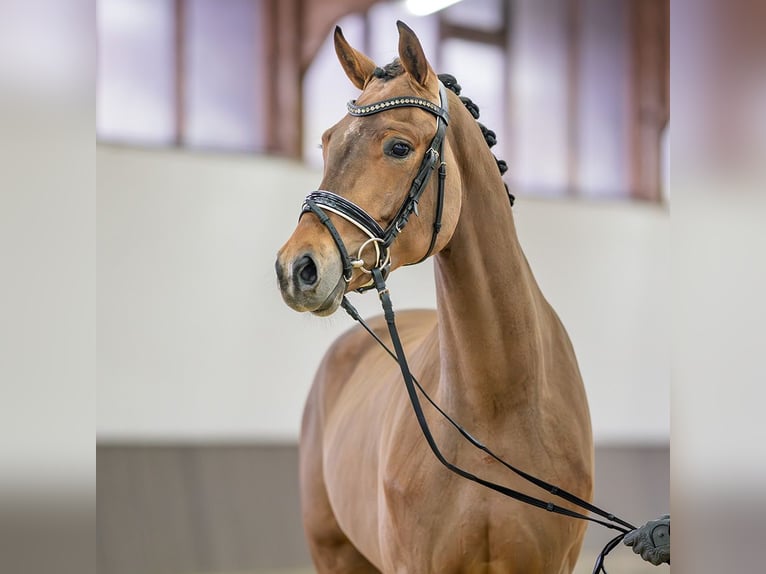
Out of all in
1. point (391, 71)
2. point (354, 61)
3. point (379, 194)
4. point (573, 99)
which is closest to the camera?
point (379, 194)

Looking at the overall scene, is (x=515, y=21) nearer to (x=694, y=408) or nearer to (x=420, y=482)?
(x=420, y=482)

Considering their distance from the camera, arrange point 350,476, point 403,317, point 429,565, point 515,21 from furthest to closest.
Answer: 1. point 515,21
2. point 403,317
3. point 350,476
4. point 429,565

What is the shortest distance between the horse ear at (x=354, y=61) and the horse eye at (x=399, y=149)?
297 millimetres

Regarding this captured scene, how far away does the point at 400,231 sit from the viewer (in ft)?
6.11

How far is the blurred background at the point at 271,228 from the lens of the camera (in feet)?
15.2

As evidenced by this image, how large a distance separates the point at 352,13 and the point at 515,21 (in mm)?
964

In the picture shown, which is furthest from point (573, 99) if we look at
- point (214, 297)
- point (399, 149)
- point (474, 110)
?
point (399, 149)

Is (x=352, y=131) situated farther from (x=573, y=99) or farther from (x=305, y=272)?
(x=573, y=99)

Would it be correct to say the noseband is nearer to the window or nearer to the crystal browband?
the crystal browband

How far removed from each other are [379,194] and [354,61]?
417mm

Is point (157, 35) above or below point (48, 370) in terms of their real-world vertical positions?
above

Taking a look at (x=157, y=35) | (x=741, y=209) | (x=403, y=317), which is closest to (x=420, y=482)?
(x=741, y=209)

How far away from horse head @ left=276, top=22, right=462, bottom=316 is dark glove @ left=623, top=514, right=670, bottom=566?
65 cm

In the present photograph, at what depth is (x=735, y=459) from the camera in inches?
42.1
